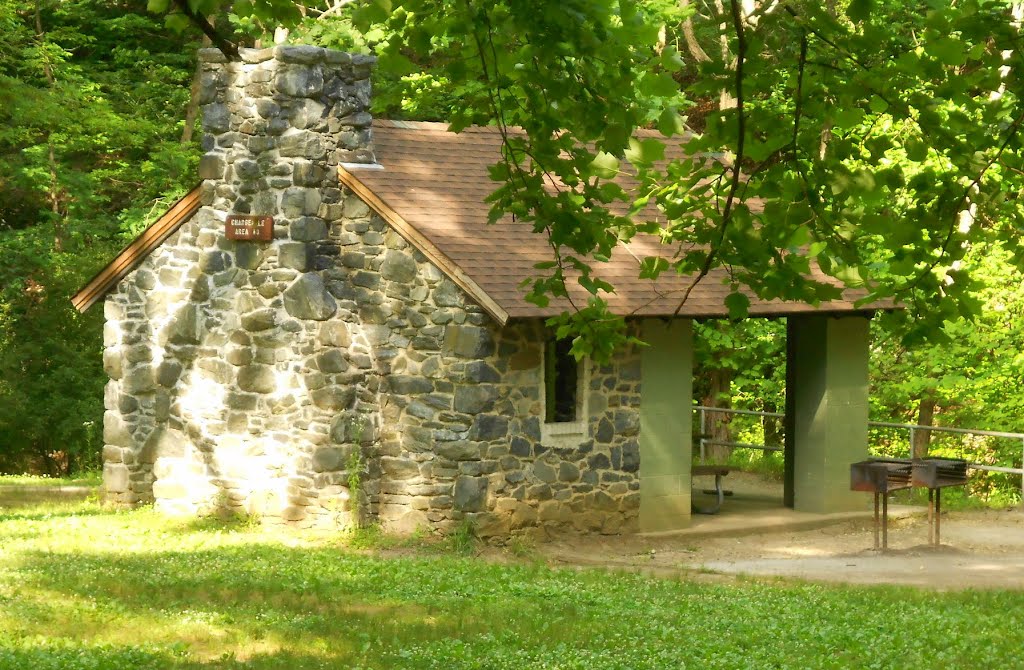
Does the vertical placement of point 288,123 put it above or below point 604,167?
above

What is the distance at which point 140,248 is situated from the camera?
1616 centimetres

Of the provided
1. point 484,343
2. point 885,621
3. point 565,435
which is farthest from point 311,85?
point 885,621

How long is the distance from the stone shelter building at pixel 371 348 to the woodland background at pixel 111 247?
519 cm

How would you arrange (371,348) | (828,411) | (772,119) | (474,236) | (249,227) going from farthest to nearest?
1. (828,411)
2. (249,227)
3. (371,348)
4. (474,236)
5. (772,119)

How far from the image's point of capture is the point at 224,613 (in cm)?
Answer: 1007

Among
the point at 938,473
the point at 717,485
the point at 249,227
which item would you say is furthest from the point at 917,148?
the point at 717,485

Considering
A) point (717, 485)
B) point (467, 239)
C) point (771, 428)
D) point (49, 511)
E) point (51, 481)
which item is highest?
point (467, 239)

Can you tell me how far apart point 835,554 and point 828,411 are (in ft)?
8.04

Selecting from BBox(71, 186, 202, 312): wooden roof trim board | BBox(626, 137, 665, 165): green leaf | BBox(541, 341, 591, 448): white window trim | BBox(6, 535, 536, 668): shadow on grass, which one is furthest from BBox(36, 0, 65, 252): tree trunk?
BBox(626, 137, 665, 165): green leaf

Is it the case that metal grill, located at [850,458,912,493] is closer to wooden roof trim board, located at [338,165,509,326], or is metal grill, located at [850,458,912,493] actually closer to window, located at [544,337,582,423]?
window, located at [544,337,582,423]

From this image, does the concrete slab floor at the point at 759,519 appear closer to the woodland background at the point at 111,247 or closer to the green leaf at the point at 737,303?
the woodland background at the point at 111,247

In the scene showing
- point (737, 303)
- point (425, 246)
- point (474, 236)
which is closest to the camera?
point (737, 303)

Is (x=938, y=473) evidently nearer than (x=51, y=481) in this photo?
Yes

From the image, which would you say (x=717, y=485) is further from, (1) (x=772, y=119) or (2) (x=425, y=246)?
(1) (x=772, y=119)
